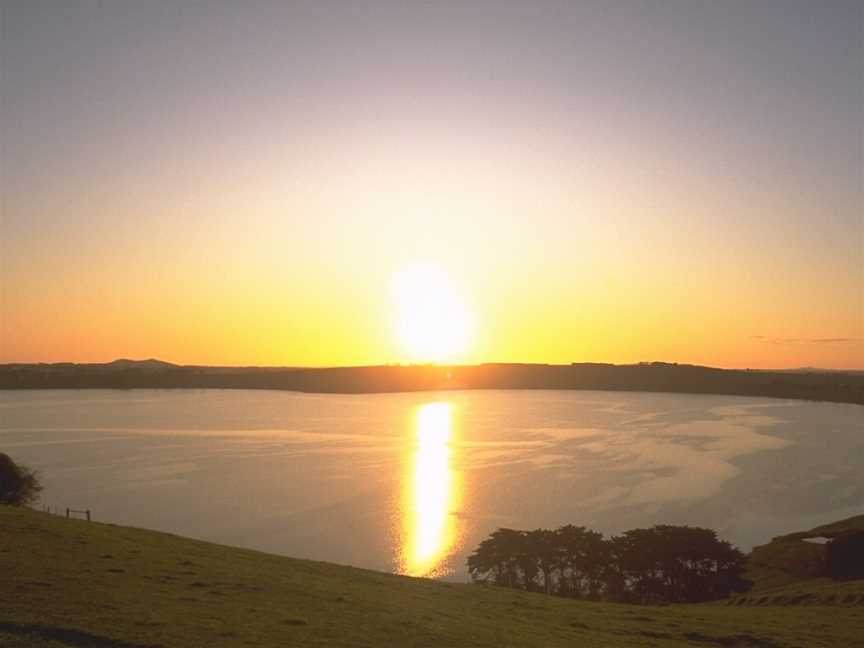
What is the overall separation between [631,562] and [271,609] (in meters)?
45.8

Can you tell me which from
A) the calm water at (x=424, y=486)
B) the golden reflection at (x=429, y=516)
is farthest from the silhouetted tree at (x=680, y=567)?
the golden reflection at (x=429, y=516)

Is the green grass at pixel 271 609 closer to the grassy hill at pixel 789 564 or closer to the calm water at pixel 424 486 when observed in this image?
the grassy hill at pixel 789 564

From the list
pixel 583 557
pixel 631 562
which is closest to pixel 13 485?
pixel 583 557

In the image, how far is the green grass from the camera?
59.8ft

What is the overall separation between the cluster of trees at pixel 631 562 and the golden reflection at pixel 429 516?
1412cm

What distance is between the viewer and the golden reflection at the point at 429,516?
79938mm

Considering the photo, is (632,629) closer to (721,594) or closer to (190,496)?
(721,594)

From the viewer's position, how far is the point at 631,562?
60.4 m

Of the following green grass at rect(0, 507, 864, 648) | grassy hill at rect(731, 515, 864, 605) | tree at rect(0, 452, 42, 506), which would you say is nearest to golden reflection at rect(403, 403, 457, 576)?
grassy hill at rect(731, 515, 864, 605)

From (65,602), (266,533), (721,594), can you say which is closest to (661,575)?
(721,594)

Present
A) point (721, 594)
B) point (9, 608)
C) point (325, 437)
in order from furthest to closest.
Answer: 1. point (325, 437)
2. point (721, 594)
3. point (9, 608)

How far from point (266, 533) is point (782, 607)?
6817cm

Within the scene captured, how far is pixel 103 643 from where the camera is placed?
1642 cm

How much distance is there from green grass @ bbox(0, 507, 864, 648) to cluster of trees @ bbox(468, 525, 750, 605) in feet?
83.1
